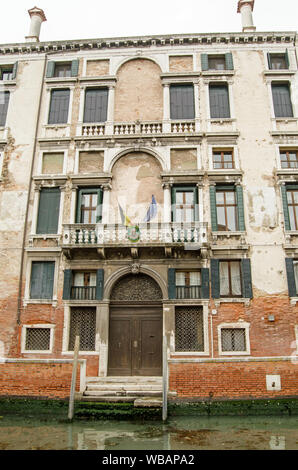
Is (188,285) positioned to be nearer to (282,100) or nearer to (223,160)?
(223,160)

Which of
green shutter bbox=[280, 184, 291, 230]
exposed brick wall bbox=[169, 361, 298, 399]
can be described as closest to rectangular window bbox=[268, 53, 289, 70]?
green shutter bbox=[280, 184, 291, 230]

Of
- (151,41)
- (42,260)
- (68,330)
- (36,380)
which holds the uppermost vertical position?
(151,41)

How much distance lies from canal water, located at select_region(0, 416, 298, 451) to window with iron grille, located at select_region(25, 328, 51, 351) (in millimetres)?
3734

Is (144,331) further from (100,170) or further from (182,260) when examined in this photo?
(100,170)

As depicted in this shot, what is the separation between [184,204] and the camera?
50.8 ft

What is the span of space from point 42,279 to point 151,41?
12.1m

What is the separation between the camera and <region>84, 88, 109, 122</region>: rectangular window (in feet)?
55.7

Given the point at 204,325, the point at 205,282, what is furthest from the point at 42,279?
the point at 204,325

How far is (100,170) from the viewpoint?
16078 mm

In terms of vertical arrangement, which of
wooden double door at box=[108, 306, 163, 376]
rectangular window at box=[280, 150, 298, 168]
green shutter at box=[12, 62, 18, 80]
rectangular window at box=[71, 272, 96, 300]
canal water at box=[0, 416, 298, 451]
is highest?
green shutter at box=[12, 62, 18, 80]

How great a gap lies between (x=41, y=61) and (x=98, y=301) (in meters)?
12.0

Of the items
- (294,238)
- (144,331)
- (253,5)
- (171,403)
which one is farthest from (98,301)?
(253,5)

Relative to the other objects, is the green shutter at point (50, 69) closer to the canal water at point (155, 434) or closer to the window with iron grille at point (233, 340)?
the window with iron grille at point (233, 340)

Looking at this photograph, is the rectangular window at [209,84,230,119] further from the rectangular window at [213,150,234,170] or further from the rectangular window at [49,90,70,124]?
the rectangular window at [49,90,70,124]
